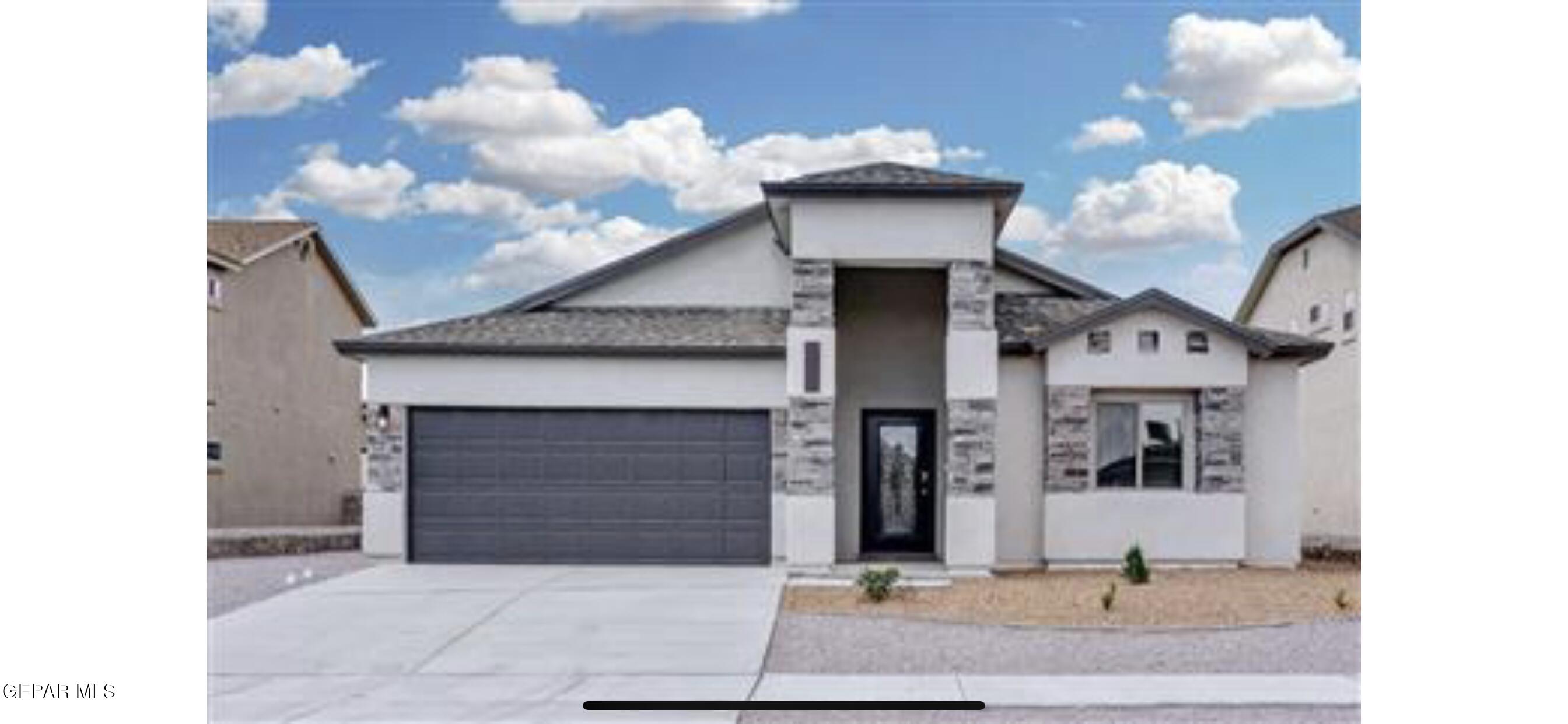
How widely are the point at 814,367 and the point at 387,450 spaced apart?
4.03 meters

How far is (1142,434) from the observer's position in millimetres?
13742

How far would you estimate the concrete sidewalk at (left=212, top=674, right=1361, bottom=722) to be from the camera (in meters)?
7.39

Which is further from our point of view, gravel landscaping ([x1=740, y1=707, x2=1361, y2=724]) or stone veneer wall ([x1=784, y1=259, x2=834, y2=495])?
stone veneer wall ([x1=784, y1=259, x2=834, y2=495])

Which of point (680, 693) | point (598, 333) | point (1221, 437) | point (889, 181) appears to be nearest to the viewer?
point (680, 693)

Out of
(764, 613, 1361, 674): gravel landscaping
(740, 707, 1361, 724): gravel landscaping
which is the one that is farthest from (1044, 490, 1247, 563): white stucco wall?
(740, 707, 1361, 724): gravel landscaping

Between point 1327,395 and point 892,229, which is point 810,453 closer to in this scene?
point 892,229

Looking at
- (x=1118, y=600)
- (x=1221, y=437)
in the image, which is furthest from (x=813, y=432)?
(x=1221, y=437)

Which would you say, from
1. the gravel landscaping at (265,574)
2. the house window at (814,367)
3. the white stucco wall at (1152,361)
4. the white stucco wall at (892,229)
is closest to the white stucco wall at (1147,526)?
the white stucco wall at (1152,361)

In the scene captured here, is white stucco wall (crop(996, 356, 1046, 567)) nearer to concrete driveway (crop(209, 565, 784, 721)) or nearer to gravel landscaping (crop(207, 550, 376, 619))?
concrete driveway (crop(209, 565, 784, 721))

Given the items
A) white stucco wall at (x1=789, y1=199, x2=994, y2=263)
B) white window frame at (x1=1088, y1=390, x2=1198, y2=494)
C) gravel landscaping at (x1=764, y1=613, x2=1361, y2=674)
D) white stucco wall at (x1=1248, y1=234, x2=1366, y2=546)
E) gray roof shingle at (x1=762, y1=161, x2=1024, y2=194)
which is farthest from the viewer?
white window frame at (x1=1088, y1=390, x2=1198, y2=494)

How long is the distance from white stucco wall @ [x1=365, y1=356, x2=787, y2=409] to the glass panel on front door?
1458 mm

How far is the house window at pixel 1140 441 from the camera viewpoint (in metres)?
13.7

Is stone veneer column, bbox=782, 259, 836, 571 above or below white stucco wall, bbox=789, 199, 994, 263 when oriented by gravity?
below
